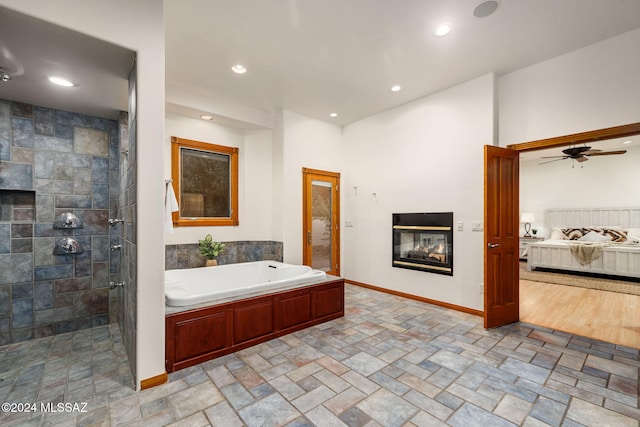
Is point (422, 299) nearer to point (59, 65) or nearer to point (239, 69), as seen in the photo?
point (239, 69)

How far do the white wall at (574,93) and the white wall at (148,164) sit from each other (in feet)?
12.6

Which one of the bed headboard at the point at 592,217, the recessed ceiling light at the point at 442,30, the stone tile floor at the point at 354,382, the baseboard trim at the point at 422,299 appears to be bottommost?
the stone tile floor at the point at 354,382

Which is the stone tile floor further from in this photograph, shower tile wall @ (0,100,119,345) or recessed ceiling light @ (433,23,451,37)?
recessed ceiling light @ (433,23,451,37)

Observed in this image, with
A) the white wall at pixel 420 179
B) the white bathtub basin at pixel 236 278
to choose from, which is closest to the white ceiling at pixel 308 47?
the white wall at pixel 420 179

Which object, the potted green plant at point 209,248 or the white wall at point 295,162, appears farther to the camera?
the white wall at point 295,162

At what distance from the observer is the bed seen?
18.8 ft

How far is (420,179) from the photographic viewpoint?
4367 mm

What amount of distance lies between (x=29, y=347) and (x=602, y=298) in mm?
7508

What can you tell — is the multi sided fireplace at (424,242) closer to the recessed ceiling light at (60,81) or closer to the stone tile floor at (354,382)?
the stone tile floor at (354,382)

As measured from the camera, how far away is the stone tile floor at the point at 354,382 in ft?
5.99

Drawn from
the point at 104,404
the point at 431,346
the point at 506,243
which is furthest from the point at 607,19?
the point at 104,404

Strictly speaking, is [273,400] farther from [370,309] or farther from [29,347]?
[29,347]

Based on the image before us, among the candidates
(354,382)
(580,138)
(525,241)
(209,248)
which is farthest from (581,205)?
(209,248)

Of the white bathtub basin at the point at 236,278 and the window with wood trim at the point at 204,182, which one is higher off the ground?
the window with wood trim at the point at 204,182
